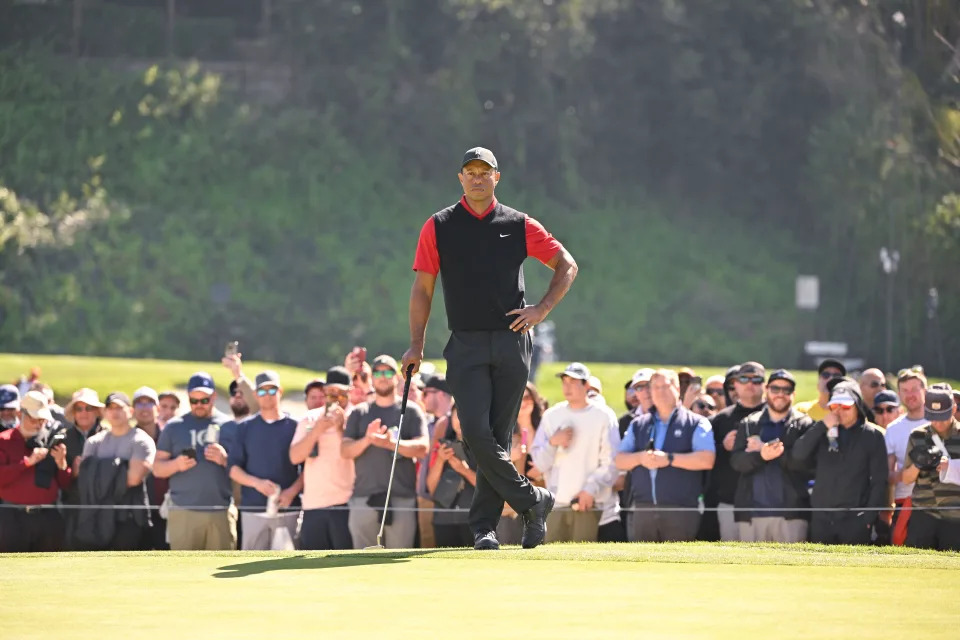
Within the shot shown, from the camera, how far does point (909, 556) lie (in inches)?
336

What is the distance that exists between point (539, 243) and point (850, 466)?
373 centimetres

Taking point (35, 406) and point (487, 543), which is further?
point (35, 406)

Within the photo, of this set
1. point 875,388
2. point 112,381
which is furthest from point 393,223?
point 875,388

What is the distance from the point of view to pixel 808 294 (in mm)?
60250

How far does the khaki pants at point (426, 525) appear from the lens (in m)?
12.8

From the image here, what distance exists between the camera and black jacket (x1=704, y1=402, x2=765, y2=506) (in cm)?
1240

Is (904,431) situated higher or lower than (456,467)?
higher

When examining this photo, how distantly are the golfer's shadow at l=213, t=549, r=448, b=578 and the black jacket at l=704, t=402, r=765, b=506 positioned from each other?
438 cm

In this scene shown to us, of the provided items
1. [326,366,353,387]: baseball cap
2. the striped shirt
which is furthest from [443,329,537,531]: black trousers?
[326,366,353,387]: baseball cap

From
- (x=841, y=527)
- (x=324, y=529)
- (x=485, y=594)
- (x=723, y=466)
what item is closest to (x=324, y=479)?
(x=324, y=529)

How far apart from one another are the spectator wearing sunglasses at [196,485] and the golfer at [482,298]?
182 inches

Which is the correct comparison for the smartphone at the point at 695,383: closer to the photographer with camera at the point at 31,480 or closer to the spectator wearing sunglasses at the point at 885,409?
the spectator wearing sunglasses at the point at 885,409

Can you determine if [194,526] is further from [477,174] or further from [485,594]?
[485,594]

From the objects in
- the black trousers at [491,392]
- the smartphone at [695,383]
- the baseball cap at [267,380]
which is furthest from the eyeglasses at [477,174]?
the smartphone at [695,383]
